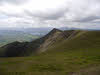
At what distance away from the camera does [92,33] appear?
135375 millimetres

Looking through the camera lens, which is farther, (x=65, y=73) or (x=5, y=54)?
(x=5, y=54)

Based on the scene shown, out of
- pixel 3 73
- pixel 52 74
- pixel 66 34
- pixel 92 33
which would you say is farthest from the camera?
pixel 66 34

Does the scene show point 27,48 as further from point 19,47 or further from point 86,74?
point 86,74

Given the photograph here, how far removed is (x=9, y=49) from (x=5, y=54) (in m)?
13.1

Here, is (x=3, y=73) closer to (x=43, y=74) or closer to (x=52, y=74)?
(x=43, y=74)

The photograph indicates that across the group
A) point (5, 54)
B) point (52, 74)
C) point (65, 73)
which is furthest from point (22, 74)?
point (5, 54)

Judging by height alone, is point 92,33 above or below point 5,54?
above

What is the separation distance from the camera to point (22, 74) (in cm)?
3922

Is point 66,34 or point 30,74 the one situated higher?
point 66,34

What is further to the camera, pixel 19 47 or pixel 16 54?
pixel 19 47

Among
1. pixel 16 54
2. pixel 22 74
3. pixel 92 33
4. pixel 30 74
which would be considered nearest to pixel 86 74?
pixel 30 74

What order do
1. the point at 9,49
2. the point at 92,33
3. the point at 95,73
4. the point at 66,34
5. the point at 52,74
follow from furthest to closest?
1. the point at 9,49
2. the point at 66,34
3. the point at 92,33
4. the point at 52,74
5. the point at 95,73

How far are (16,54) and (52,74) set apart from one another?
5928 inches

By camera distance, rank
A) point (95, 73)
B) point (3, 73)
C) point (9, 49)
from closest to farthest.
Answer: point (95, 73), point (3, 73), point (9, 49)
